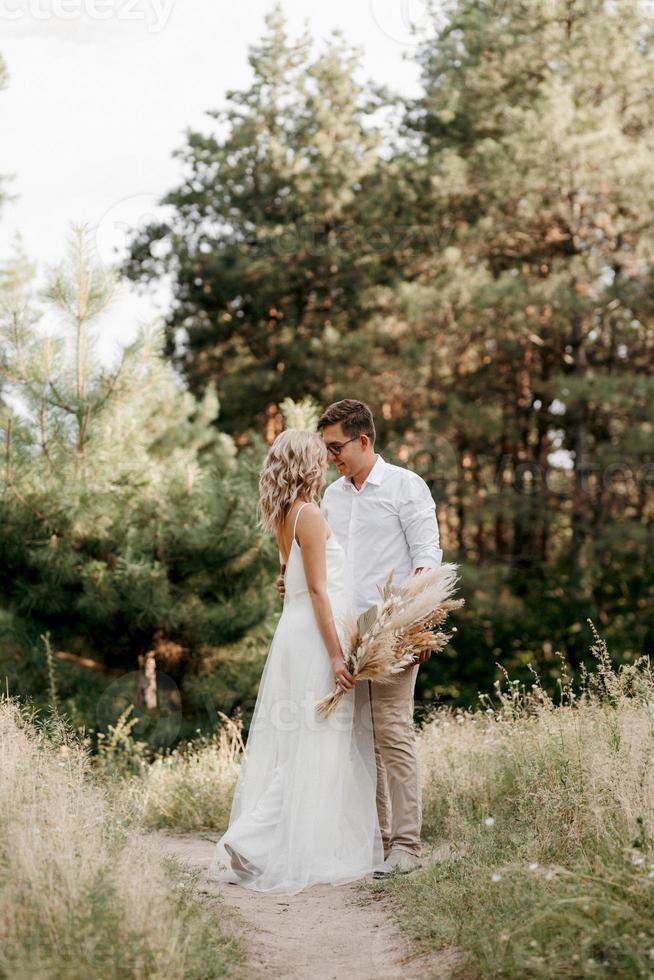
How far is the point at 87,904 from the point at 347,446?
8.10 feet

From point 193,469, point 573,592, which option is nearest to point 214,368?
point 573,592

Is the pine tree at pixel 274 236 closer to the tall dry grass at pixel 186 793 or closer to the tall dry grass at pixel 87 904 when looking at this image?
the tall dry grass at pixel 186 793

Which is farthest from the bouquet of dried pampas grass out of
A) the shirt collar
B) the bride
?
the shirt collar

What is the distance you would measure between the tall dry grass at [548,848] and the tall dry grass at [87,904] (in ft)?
3.08

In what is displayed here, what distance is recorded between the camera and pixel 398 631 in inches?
188

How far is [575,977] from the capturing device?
130 inches

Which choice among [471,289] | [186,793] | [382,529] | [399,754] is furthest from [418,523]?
[471,289]

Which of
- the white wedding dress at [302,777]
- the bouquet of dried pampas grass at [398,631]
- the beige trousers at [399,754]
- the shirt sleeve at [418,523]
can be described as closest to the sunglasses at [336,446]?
the shirt sleeve at [418,523]

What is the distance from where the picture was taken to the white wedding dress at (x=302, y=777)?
484cm

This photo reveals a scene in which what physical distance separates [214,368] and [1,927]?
18.9m

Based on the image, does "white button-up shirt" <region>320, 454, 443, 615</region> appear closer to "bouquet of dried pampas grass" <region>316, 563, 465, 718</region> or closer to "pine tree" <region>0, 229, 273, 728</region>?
"bouquet of dried pampas grass" <region>316, 563, 465, 718</region>

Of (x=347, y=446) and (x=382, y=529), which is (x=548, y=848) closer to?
(x=382, y=529)

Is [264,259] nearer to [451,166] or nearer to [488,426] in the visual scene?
[451,166]

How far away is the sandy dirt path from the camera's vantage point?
380 cm
